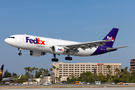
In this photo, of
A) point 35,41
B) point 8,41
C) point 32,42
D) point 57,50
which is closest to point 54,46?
point 57,50

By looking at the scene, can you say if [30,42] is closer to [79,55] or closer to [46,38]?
[46,38]

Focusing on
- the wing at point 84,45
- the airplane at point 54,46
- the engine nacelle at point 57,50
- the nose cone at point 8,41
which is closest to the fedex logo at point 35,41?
the airplane at point 54,46

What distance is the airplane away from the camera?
49656 millimetres

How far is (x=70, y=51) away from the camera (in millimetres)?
55812

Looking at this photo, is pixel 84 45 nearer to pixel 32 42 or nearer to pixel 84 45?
pixel 84 45

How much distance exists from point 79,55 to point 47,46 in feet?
31.3

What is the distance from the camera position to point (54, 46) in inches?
2080

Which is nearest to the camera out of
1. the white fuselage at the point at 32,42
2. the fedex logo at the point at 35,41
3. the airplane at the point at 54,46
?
the white fuselage at the point at 32,42

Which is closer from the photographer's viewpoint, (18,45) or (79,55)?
(18,45)

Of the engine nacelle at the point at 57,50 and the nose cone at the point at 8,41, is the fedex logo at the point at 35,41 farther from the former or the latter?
the nose cone at the point at 8,41

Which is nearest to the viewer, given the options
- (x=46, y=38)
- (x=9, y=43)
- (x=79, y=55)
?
(x=9, y=43)

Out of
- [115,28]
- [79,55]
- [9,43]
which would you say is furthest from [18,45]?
[115,28]

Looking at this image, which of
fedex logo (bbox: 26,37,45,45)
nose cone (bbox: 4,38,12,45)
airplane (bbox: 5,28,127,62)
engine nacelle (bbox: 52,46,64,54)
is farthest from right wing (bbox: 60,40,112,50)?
nose cone (bbox: 4,38,12,45)

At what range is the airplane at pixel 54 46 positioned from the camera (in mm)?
49656
